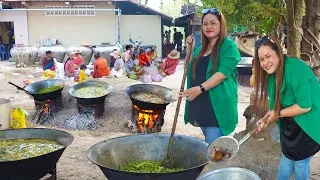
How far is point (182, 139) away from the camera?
112 inches

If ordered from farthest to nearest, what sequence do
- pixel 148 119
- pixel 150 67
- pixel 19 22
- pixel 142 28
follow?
pixel 142 28 → pixel 19 22 → pixel 150 67 → pixel 148 119

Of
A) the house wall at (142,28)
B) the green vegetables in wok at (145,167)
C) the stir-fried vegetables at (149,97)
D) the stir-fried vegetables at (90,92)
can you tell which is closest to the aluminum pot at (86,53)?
the house wall at (142,28)

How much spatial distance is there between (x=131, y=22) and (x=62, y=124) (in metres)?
12.1

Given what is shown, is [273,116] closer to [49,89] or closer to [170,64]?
[49,89]

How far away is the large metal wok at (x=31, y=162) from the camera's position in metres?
2.50

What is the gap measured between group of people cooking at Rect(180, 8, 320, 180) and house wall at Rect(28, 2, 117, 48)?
627 inches

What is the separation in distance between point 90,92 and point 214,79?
17.4 ft

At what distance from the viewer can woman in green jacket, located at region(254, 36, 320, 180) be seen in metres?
2.64

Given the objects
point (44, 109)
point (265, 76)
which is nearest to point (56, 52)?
point (44, 109)

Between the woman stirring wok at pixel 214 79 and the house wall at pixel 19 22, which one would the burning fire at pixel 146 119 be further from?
the house wall at pixel 19 22

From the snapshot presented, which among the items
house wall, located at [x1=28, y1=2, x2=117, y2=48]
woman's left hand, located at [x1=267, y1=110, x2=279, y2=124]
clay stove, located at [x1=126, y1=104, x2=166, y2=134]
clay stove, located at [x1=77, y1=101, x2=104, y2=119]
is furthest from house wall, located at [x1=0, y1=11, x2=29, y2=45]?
woman's left hand, located at [x1=267, y1=110, x2=279, y2=124]

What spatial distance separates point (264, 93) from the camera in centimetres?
296

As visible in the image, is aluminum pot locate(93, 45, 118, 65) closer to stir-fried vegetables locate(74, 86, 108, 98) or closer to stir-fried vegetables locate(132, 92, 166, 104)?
stir-fried vegetables locate(74, 86, 108, 98)

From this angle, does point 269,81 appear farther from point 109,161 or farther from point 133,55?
point 133,55
